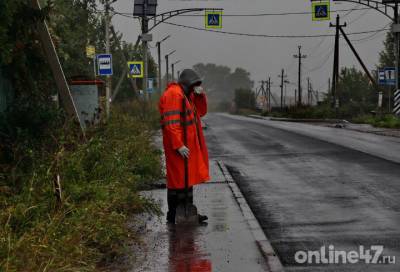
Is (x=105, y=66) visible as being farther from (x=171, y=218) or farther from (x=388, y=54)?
(x=388, y=54)

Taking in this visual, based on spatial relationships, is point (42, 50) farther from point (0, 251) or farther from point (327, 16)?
point (327, 16)

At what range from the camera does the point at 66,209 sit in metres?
6.81

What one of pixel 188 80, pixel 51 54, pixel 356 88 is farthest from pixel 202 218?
pixel 356 88

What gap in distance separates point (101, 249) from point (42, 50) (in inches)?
223

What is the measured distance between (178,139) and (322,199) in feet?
10.4

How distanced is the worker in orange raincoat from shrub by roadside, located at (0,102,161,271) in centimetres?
51

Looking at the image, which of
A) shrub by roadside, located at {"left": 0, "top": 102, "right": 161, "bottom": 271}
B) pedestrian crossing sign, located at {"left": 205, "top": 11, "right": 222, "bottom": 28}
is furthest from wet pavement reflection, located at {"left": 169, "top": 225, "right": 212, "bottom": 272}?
pedestrian crossing sign, located at {"left": 205, "top": 11, "right": 222, "bottom": 28}

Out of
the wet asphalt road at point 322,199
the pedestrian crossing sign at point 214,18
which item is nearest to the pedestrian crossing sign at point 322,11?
A: the pedestrian crossing sign at point 214,18

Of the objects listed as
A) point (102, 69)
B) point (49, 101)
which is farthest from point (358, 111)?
point (49, 101)

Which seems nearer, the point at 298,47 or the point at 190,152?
the point at 190,152

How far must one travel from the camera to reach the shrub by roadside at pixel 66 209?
541 cm

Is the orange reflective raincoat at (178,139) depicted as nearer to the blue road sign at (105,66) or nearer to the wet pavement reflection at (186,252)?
the wet pavement reflection at (186,252)

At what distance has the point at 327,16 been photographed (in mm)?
35531

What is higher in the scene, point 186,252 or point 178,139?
point 178,139
